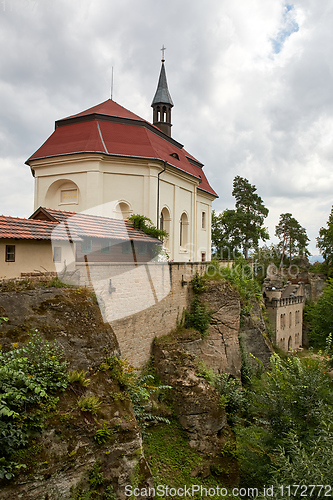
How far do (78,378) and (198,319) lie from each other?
355 inches

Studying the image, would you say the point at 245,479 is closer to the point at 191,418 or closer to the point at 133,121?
the point at 191,418

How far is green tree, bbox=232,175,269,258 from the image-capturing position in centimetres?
4147

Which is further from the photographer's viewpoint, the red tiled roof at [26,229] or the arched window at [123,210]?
the arched window at [123,210]

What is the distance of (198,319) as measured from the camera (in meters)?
15.0

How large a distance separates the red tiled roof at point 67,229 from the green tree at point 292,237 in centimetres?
4345

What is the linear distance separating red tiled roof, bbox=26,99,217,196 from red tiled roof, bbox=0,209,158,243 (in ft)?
21.7

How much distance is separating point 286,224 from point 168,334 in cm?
4392

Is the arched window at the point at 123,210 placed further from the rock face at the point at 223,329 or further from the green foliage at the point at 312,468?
the green foliage at the point at 312,468

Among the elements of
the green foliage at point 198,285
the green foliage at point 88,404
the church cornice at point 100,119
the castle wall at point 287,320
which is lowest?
the castle wall at point 287,320

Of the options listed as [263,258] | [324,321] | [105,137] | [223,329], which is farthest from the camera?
[263,258]

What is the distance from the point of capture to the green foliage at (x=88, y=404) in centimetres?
619

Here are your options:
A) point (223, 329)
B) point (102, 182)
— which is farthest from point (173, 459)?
point (102, 182)

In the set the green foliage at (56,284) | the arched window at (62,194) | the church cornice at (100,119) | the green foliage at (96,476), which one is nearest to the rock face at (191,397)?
the green foliage at (56,284)

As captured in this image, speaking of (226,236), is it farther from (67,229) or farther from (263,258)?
(67,229)
